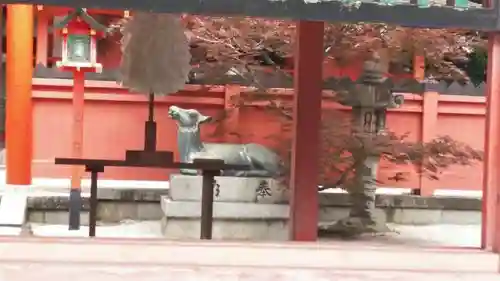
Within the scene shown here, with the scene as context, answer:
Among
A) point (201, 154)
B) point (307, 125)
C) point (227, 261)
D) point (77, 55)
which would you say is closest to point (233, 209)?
point (201, 154)

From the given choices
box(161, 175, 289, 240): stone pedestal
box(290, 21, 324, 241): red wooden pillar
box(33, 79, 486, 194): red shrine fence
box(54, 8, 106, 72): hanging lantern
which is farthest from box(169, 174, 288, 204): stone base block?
box(290, 21, 324, 241): red wooden pillar

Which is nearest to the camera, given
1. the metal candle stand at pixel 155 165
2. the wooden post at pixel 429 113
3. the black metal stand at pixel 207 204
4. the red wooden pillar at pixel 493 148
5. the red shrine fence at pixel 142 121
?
the red wooden pillar at pixel 493 148

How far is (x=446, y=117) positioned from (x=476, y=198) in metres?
1.27

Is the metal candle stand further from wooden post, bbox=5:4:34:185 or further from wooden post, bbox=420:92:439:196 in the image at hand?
wooden post, bbox=420:92:439:196

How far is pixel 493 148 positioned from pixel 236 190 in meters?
3.66

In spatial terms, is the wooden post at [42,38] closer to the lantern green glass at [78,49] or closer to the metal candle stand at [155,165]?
the lantern green glass at [78,49]

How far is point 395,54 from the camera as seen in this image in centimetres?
699

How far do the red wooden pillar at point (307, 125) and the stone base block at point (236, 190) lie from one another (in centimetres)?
272

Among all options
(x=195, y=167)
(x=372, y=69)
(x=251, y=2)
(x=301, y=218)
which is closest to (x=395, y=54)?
(x=372, y=69)

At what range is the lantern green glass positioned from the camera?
7000 millimetres

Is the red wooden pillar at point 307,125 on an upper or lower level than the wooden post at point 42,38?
lower

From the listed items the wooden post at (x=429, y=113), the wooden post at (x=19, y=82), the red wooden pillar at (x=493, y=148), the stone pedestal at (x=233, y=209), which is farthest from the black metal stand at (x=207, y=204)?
the wooden post at (x=429, y=113)

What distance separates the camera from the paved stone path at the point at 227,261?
145 inches

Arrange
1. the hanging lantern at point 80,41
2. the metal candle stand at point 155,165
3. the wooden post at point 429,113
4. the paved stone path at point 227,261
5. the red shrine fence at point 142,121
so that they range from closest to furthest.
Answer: the paved stone path at point 227,261, the metal candle stand at point 155,165, the hanging lantern at point 80,41, the red shrine fence at point 142,121, the wooden post at point 429,113
